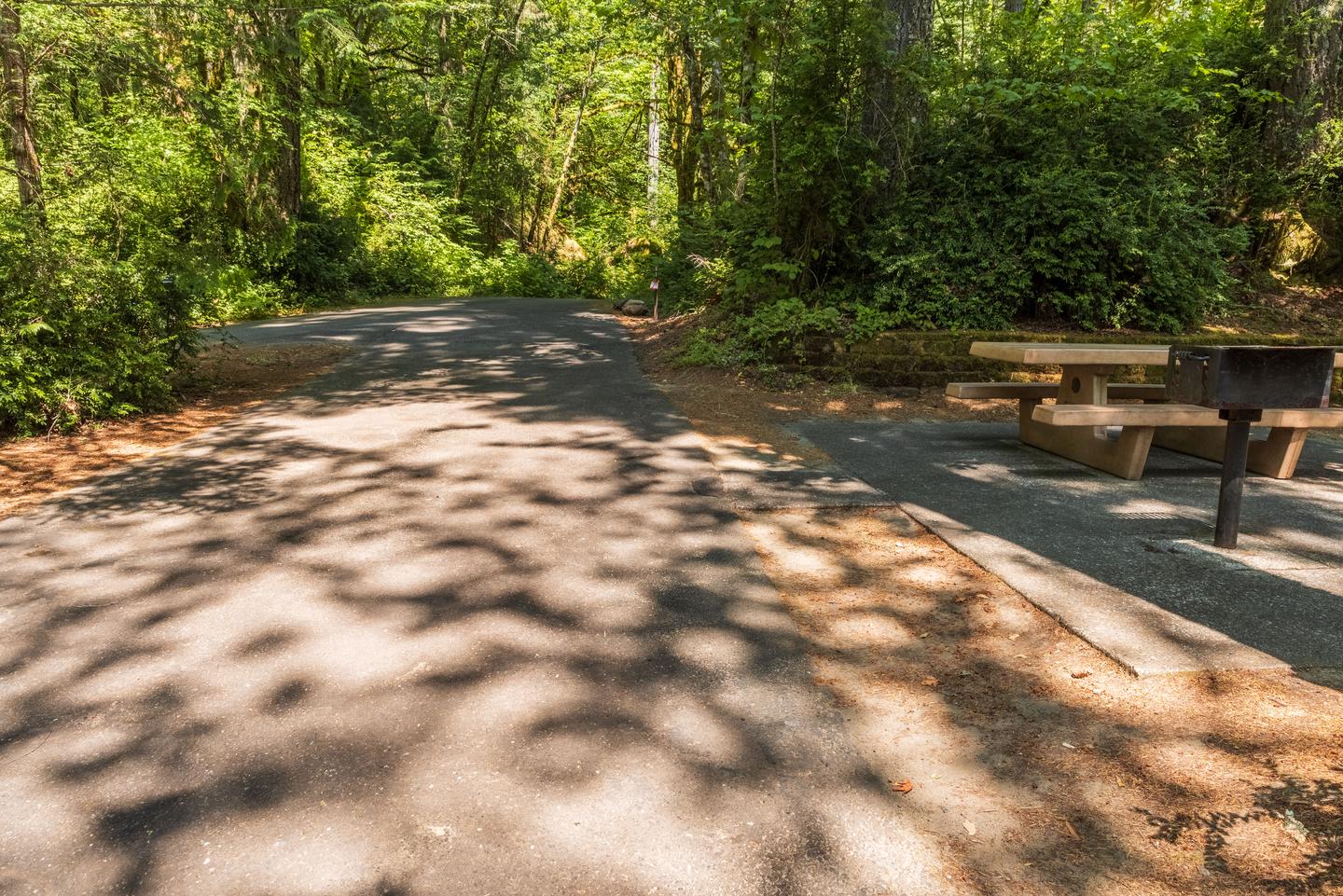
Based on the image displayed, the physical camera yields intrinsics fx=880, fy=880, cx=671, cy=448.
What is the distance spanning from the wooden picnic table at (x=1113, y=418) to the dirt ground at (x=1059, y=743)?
2024mm

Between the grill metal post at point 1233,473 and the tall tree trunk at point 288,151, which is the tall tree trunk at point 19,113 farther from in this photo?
the grill metal post at point 1233,473

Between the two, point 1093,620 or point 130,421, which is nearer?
point 1093,620

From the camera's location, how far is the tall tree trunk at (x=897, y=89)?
959 centimetres

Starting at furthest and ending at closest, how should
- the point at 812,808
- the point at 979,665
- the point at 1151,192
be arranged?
the point at 1151,192 < the point at 979,665 < the point at 812,808

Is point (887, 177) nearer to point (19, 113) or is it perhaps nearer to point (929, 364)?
point (929, 364)

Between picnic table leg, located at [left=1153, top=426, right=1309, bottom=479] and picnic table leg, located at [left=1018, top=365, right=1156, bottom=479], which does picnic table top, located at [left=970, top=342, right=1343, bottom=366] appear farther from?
picnic table leg, located at [left=1153, top=426, right=1309, bottom=479]

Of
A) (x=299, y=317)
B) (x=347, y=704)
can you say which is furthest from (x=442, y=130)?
(x=347, y=704)

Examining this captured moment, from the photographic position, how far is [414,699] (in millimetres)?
3129

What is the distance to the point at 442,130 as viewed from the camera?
1308 inches

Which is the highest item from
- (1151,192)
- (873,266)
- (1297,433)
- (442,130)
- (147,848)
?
(442,130)

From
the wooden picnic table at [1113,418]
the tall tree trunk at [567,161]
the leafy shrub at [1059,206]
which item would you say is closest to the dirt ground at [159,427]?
the wooden picnic table at [1113,418]

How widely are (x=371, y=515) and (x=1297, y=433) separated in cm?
644

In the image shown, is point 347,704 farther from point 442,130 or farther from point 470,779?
point 442,130

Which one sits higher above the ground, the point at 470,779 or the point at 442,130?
the point at 442,130
